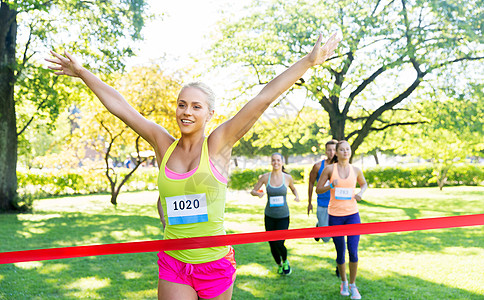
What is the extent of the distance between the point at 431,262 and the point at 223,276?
7174 mm

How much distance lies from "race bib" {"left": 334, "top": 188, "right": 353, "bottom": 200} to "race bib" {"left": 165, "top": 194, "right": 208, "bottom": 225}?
3.80 metres

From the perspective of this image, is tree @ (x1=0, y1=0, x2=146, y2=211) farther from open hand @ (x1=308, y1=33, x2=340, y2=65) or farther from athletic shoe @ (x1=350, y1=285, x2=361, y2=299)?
open hand @ (x1=308, y1=33, x2=340, y2=65)

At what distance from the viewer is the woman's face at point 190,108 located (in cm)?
246

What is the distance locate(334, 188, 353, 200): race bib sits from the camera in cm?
593

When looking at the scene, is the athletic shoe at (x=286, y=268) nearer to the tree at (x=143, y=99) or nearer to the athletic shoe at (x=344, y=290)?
the athletic shoe at (x=344, y=290)

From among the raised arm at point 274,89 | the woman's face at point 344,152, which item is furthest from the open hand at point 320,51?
the woman's face at point 344,152

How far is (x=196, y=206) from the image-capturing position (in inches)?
94.3

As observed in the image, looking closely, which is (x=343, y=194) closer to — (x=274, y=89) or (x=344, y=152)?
(x=344, y=152)

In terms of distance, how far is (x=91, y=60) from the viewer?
17406 millimetres

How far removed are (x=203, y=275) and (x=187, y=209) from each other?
1.17ft

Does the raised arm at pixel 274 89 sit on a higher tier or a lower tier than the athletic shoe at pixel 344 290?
higher

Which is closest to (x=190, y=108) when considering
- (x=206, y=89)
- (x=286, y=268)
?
(x=206, y=89)

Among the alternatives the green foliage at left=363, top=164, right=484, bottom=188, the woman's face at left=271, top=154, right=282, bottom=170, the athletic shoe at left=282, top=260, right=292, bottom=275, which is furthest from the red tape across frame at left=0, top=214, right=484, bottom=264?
the green foliage at left=363, top=164, right=484, bottom=188

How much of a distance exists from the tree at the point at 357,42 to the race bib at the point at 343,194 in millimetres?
12882
